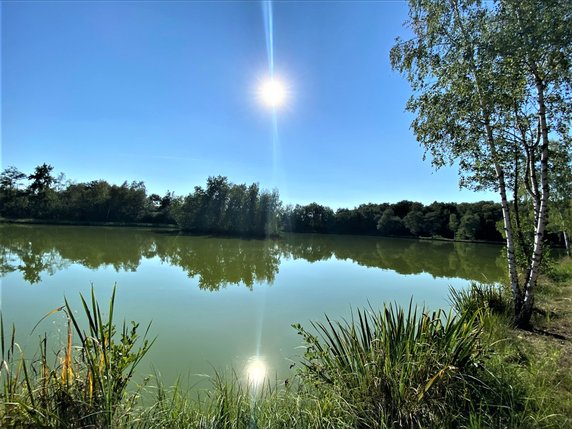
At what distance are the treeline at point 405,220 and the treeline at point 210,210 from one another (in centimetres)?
13

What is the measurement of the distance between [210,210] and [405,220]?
3302cm

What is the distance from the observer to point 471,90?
17.1ft

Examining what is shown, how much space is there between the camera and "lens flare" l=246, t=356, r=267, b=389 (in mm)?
4422

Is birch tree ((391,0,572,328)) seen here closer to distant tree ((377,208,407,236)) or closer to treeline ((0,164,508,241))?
treeline ((0,164,508,241))

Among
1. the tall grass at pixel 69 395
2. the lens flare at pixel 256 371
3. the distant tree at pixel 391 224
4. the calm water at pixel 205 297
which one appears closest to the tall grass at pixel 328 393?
the tall grass at pixel 69 395

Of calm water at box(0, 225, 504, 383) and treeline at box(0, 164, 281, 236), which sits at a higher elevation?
treeline at box(0, 164, 281, 236)

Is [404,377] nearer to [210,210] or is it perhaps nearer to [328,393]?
[328,393]

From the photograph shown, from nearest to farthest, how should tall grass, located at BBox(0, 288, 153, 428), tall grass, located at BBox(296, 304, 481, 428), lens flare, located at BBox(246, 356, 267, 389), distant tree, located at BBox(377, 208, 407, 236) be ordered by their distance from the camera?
tall grass, located at BBox(0, 288, 153, 428) → tall grass, located at BBox(296, 304, 481, 428) → lens flare, located at BBox(246, 356, 267, 389) → distant tree, located at BBox(377, 208, 407, 236)

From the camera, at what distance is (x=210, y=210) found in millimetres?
46188

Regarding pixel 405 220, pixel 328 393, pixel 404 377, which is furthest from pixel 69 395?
pixel 405 220

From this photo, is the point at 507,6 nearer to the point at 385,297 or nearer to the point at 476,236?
the point at 385,297

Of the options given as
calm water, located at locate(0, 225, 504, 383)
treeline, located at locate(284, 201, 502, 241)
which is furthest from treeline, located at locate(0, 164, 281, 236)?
calm water, located at locate(0, 225, 504, 383)

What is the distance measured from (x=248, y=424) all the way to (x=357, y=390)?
851 mm

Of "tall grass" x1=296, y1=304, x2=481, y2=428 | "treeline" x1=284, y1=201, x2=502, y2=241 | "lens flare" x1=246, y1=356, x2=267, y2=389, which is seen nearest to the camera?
"tall grass" x1=296, y1=304, x2=481, y2=428
